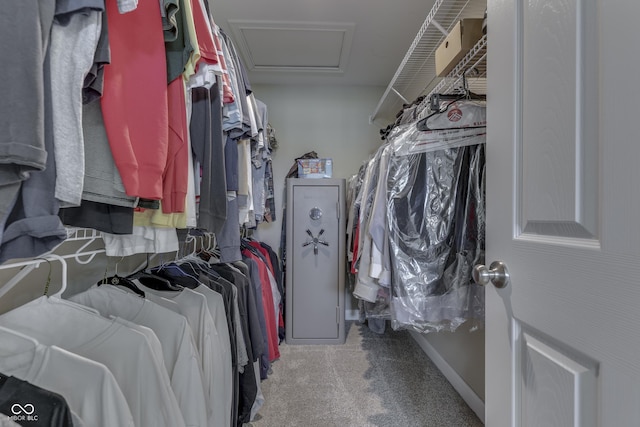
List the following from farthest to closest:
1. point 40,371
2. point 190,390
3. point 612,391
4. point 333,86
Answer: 1. point 333,86
2. point 190,390
3. point 40,371
4. point 612,391

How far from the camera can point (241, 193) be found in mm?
1292

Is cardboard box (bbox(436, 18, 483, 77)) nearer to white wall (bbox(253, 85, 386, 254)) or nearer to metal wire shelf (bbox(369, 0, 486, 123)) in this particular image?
metal wire shelf (bbox(369, 0, 486, 123))

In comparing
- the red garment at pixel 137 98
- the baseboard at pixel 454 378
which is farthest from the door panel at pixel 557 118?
the baseboard at pixel 454 378

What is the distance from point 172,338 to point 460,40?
4.88 ft

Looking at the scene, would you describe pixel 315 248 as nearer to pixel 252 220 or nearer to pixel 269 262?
pixel 269 262

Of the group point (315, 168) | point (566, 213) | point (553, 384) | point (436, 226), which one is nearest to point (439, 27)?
point (436, 226)

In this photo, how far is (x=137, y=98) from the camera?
2.15 feet

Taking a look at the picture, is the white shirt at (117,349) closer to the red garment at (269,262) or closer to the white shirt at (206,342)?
the white shirt at (206,342)

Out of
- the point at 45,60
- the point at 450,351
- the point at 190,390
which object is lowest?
the point at 450,351

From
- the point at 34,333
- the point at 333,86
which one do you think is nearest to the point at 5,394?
the point at 34,333

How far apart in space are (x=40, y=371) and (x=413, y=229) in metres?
1.17

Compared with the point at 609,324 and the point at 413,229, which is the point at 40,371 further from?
the point at 413,229

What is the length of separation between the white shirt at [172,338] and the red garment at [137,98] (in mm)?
410

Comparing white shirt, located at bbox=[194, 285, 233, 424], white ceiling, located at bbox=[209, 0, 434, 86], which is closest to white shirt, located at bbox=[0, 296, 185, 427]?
white shirt, located at bbox=[194, 285, 233, 424]
